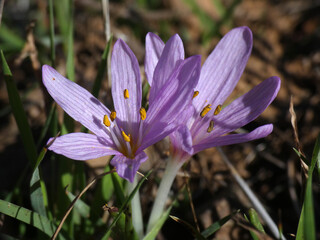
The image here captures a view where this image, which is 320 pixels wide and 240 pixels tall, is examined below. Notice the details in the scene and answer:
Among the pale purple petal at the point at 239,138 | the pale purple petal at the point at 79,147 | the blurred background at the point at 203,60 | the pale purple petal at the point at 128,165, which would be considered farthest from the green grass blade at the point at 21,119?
the pale purple petal at the point at 239,138

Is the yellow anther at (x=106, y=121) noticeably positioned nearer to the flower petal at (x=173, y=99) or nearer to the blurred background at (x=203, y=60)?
the flower petal at (x=173, y=99)

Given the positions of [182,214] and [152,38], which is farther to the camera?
[182,214]

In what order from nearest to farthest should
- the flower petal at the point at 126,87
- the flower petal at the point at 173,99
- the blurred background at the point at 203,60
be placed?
the flower petal at the point at 173,99
the flower petal at the point at 126,87
the blurred background at the point at 203,60

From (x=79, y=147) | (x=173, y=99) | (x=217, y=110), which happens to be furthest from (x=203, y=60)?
(x=79, y=147)

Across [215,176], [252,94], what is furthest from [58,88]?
[215,176]

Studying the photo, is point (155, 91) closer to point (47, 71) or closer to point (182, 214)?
point (47, 71)

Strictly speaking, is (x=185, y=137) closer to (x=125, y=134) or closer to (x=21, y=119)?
(x=125, y=134)
